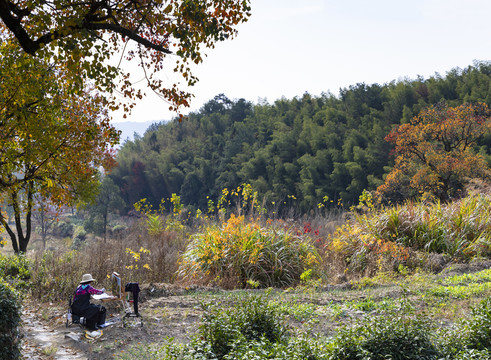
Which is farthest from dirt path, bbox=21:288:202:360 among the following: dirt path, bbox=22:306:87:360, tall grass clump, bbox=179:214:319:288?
tall grass clump, bbox=179:214:319:288

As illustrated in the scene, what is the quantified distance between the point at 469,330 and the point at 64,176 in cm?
680

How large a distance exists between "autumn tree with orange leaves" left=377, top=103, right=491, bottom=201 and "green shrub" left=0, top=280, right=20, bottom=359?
61.2 ft

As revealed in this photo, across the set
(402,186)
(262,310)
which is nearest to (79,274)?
(262,310)

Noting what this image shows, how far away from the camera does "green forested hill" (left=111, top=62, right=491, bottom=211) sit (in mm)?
29531

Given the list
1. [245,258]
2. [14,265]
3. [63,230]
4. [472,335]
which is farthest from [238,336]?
[63,230]

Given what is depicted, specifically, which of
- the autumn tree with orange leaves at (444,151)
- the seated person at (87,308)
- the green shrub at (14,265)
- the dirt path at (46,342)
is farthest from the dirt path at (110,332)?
the autumn tree with orange leaves at (444,151)

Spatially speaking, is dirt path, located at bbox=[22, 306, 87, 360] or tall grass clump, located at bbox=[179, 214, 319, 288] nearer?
dirt path, located at bbox=[22, 306, 87, 360]

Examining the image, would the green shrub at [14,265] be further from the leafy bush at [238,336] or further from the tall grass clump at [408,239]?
the leafy bush at [238,336]

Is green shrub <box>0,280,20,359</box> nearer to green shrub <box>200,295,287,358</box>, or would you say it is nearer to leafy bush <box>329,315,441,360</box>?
green shrub <box>200,295,287,358</box>

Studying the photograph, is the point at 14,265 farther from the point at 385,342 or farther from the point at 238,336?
the point at 385,342

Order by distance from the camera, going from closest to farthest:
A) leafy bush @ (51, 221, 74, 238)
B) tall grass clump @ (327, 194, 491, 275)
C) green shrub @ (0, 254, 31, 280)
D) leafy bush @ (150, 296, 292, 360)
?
leafy bush @ (150, 296, 292, 360), tall grass clump @ (327, 194, 491, 275), green shrub @ (0, 254, 31, 280), leafy bush @ (51, 221, 74, 238)

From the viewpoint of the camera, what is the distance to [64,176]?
26.2 feet

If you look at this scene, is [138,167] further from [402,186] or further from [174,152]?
[402,186]

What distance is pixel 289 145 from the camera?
35.9 m
